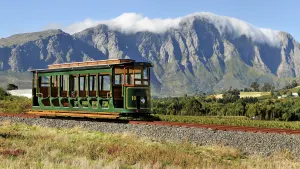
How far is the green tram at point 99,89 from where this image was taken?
24.2m

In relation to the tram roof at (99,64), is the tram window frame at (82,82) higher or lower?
lower

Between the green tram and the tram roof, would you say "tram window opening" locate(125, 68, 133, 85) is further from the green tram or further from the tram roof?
the tram roof

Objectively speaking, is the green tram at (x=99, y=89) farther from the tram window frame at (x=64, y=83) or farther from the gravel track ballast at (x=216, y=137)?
the gravel track ballast at (x=216, y=137)

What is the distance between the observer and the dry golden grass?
13.2 metres

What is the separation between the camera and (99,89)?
24.9 m

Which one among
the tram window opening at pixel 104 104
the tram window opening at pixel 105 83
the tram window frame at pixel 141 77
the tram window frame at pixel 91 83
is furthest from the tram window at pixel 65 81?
the tram window frame at pixel 141 77

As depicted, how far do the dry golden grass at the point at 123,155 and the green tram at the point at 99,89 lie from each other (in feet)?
13.9

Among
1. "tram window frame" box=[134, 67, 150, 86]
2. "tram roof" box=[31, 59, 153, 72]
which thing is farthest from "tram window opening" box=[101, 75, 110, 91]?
"tram window frame" box=[134, 67, 150, 86]

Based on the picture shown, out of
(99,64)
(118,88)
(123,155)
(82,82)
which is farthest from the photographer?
(82,82)

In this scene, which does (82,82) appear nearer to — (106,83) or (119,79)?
(106,83)

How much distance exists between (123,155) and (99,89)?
10.2m

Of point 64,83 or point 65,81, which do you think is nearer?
point 65,81

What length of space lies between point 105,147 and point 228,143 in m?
5.33

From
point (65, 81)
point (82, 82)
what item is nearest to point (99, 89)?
point (82, 82)
